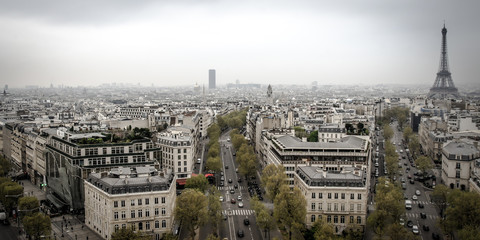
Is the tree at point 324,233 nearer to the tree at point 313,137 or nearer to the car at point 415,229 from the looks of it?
the car at point 415,229

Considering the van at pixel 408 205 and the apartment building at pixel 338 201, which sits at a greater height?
the apartment building at pixel 338 201

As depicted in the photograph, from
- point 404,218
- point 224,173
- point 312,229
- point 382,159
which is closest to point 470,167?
point 404,218

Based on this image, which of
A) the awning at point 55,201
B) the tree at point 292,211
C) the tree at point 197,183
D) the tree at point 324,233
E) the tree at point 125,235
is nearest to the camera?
the tree at point 125,235

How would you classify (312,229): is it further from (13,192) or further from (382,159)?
(382,159)

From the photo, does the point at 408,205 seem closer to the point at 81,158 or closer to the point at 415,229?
the point at 415,229

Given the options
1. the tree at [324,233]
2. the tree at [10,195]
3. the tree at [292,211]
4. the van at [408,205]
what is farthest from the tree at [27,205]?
the van at [408,205]

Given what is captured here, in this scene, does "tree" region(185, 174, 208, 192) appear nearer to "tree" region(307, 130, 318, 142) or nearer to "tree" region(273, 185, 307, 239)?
"tree" region(273, 185, 307, 239)
